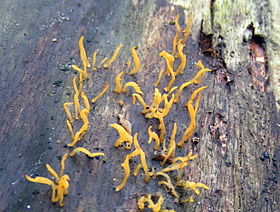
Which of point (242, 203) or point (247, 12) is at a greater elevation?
point (247, 12)

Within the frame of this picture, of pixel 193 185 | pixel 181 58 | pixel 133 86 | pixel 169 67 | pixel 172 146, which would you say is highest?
pixel 181 58

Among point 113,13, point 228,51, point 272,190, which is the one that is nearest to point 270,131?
point 272,190

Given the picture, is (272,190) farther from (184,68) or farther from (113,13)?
(113,13)

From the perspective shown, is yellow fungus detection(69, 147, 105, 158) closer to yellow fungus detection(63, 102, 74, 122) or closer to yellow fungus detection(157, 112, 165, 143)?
yellow fungus detection(63, 102, 74, 122)

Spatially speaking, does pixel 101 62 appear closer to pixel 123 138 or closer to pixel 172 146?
pixel 123 138

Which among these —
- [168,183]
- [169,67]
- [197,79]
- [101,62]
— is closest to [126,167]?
[168,183]
